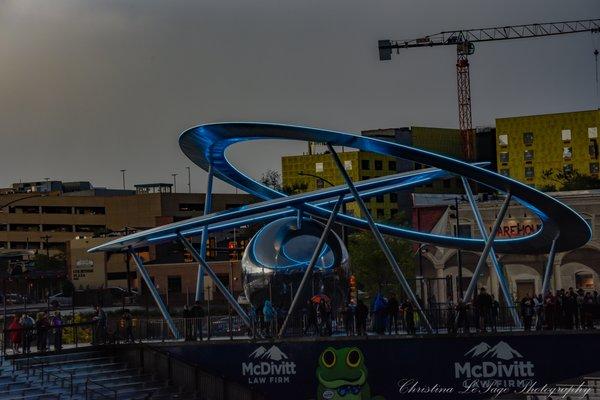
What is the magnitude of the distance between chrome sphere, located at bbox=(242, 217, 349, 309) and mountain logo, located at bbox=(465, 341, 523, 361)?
25.6 ft

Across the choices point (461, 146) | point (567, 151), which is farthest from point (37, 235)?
point (567, 151)

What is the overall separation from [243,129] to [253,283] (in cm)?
730

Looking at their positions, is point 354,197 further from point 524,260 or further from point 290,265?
point 524,260

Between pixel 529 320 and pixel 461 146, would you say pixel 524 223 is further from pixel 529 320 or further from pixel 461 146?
pixel 461 146

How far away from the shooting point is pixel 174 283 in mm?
112125

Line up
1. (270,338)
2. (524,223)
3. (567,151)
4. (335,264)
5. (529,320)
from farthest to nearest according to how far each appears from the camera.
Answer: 1. (567,151)
2. (524,223)
3. (335,264)
4. (270,338)
5. (529,320)

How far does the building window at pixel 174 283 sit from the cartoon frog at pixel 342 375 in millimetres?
67769

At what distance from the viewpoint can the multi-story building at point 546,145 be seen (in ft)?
514

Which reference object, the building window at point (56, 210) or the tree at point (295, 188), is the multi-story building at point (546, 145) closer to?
the tree at point (295, 188)

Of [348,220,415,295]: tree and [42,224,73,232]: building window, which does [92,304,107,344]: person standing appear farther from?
[42,224,73,232]: building window

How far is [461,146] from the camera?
174 metres

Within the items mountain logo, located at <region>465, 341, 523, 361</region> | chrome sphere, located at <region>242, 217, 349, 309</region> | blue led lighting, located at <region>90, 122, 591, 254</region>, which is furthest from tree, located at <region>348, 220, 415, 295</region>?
mountain logo, located at <region>465, 341, 523, 361</region>

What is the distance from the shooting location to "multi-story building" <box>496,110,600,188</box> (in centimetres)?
15675

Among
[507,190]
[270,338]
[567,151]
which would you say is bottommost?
[270,338]
